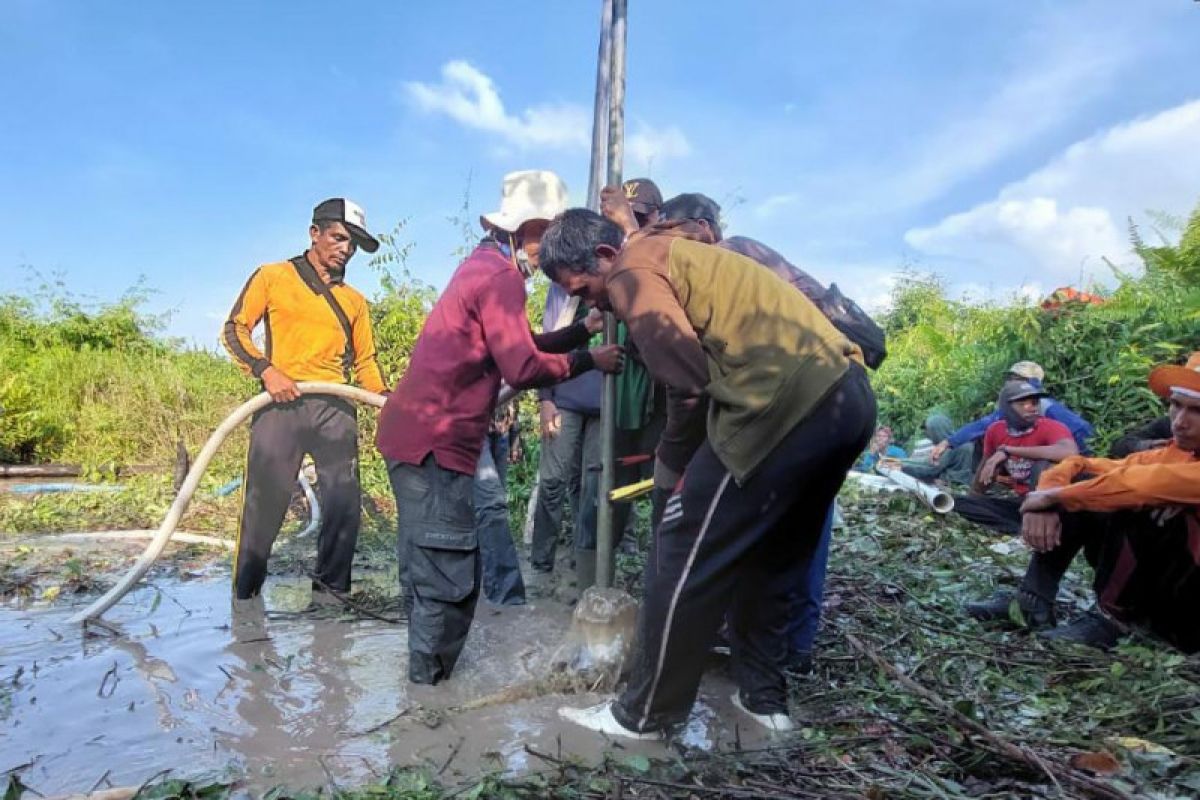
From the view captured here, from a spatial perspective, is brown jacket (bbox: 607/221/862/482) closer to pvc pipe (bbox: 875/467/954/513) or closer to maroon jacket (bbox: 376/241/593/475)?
maroon jacket (bbox: 376/241/593/475)

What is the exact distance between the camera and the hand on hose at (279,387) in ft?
13.8

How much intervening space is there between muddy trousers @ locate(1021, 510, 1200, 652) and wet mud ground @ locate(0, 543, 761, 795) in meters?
1.71

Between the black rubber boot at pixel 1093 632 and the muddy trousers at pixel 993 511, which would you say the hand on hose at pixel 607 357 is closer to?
the black rubber boot at pixel 1093 632

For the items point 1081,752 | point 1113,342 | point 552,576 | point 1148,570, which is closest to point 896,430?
point 1113,342

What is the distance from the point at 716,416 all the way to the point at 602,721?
1.15 m

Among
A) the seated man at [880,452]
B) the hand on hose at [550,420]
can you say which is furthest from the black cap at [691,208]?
the seated man at [880,452]

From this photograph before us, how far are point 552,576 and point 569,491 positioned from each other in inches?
23.9

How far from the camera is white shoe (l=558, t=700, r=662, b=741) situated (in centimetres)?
277

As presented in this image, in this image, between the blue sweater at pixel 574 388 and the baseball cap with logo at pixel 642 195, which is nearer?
the baseball cap with logo at pixel 642 195

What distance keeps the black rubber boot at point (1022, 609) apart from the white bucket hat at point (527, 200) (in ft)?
9.11

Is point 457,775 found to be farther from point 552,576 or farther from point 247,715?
point 552,576

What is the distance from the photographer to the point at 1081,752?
2.41 meters

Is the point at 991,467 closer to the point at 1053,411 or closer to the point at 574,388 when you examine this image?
the point at 1053,411

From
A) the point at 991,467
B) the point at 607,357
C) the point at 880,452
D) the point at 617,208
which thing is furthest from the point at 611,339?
the point at 880,452
